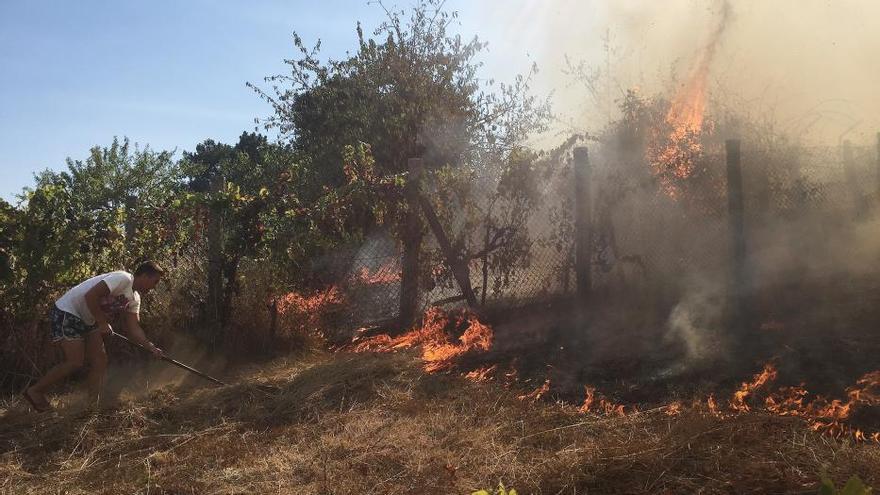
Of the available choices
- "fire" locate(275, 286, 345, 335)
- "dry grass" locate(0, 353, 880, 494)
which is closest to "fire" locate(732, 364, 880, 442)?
"dry grass" locate(0, 353, 880, 494)

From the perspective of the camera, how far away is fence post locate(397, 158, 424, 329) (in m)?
7.83

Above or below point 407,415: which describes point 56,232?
above

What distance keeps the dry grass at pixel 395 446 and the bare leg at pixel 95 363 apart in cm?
32

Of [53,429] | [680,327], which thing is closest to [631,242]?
[680,327]

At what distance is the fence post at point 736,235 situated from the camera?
6.25 meters

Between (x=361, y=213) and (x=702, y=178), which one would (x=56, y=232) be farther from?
(x=702, y=178)

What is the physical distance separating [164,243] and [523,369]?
175 inches

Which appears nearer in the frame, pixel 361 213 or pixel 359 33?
pixel 361 213

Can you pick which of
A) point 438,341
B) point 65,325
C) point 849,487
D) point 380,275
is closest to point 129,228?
point 65,325

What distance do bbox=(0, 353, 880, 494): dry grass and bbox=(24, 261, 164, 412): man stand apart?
34cm

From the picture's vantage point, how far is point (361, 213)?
771 centimetres

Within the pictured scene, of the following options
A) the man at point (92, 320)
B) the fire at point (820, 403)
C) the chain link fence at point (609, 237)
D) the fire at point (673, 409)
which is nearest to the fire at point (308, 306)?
the chain link fence at point (609, 237)

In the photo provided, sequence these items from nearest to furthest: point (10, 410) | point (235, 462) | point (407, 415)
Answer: point (235, 462), point (407, 415), point (10, 410)

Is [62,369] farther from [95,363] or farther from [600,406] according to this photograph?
[600,406]
